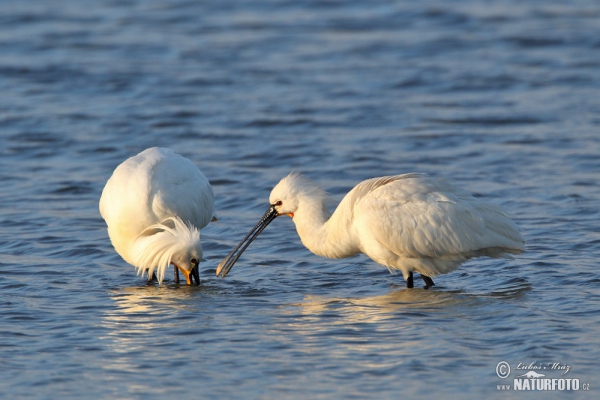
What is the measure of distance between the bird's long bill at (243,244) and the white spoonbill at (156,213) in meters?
0.28

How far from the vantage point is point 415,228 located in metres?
9.63

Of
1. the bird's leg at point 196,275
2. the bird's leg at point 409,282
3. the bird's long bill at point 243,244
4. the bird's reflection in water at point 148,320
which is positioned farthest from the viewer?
the bird's long bill at point 243,244

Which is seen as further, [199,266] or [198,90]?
[198,90]

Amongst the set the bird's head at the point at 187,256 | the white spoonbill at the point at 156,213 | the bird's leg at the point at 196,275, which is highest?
the white spoonbill at the point at 156,213

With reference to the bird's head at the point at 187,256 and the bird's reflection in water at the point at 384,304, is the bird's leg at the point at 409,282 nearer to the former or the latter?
the bird's reflection in water at the point at 384,304

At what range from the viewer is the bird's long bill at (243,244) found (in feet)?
33.8

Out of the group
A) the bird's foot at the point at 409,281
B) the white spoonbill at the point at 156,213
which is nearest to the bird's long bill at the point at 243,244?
the white spoonbill at the point at 156,213

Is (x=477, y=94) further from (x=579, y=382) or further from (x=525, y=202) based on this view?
(x=579, y=382)

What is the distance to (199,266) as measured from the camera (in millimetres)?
10906

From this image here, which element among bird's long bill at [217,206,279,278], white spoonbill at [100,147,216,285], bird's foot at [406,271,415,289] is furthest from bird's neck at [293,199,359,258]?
white spoonbill at [100,147,216,285]

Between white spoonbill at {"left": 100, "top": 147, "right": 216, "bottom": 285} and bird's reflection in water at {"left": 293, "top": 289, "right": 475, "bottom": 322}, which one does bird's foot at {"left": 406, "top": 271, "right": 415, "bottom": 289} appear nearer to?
bird's reflection in water at {"left": 293, "top": 289, "right": 475, "bottom": 322}

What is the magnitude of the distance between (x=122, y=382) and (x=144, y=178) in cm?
323

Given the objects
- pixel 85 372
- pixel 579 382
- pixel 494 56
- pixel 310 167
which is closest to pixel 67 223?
pixel 310 167

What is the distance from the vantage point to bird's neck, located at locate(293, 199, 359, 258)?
986 centimetres
